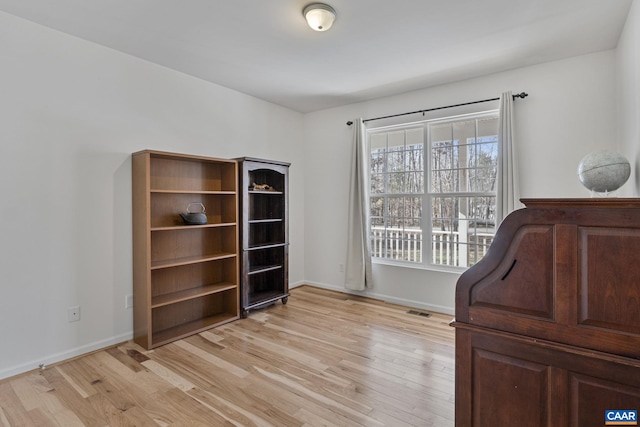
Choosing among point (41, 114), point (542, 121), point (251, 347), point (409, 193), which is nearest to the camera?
point (41, 114)

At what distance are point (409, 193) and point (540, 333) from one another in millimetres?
2966

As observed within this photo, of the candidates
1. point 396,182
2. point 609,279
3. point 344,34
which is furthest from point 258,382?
point 396,182

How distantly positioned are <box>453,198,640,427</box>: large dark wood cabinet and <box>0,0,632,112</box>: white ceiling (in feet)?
6.01

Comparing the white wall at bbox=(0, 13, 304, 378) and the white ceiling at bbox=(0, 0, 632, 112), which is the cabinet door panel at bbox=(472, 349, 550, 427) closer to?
the white ceiling at bbox=(0, 0, 632, 112)

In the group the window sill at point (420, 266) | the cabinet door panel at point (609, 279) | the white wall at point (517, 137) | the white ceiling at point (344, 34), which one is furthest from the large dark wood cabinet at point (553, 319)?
the window sill at point (420, 266)

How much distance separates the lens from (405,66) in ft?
10.8

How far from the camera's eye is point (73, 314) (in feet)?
8.91

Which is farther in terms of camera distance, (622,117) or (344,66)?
(344,66)

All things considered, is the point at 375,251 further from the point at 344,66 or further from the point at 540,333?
the point at 540,333

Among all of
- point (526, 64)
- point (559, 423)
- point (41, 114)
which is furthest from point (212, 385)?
point (526, 64)

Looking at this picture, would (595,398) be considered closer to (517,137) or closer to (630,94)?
(630,94)

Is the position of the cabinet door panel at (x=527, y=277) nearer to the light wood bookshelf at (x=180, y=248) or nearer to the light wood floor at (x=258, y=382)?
the light wood floor at (x=258, y=382)

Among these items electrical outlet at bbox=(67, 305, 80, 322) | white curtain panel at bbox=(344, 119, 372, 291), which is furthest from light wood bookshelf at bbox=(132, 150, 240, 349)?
white curtain panel at bbox=(344, 119, 372, 291)

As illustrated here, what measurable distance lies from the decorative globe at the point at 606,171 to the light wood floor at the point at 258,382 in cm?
157
